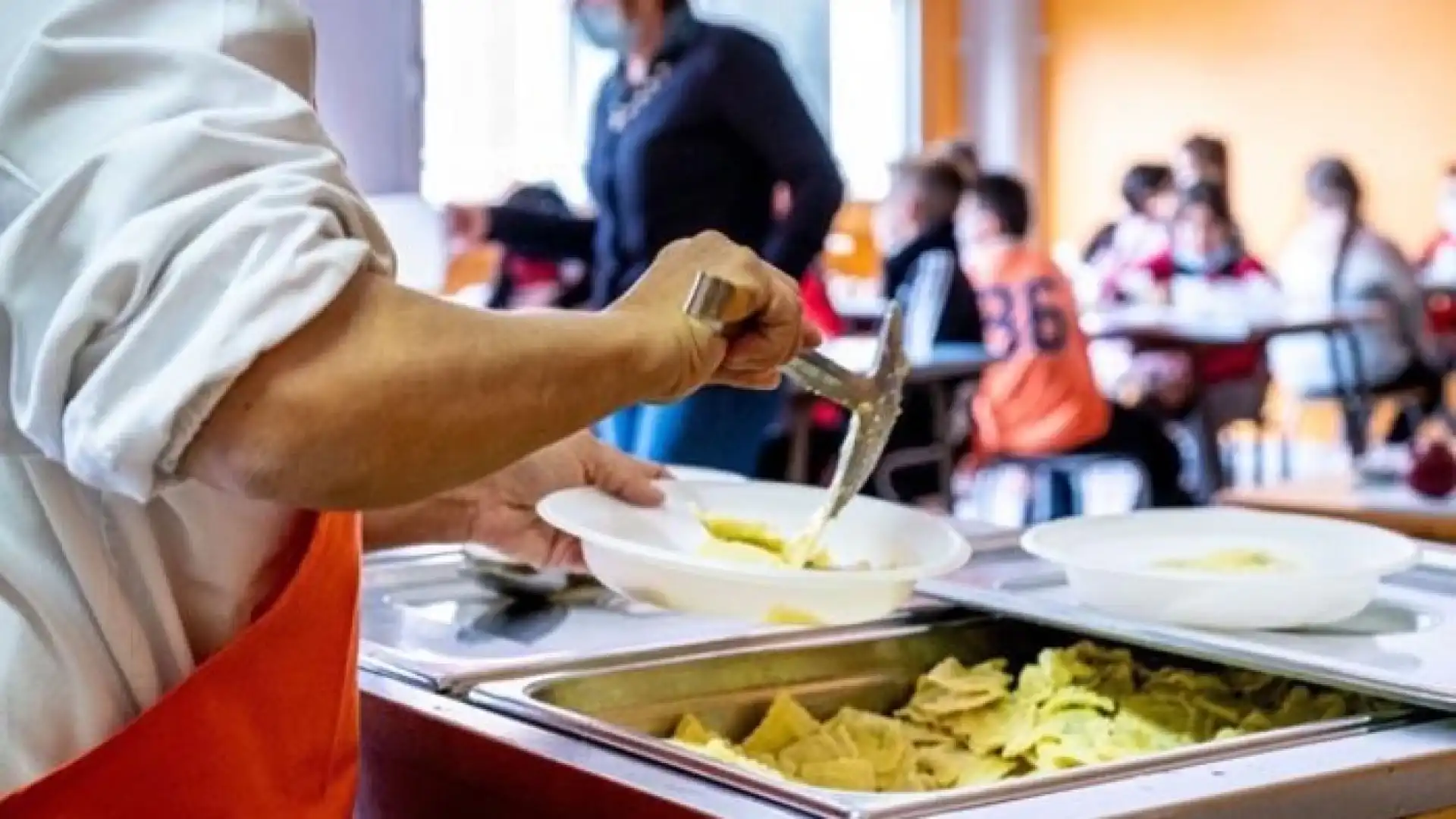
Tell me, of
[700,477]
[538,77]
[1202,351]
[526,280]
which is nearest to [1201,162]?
[1202,351]

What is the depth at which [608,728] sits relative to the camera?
1076 mm

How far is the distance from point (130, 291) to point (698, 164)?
2.14 meters

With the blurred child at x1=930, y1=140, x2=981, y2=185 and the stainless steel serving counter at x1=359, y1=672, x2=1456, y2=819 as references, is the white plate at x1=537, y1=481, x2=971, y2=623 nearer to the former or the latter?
the stainless steel serving counter at x1=359, y1=672, x2=1456, y2=819

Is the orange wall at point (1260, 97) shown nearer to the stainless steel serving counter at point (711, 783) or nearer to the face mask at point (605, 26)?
the face mask at point (605, 26)

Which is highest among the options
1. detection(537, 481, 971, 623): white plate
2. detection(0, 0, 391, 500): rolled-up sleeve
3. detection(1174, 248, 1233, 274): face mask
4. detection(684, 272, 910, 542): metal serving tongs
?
detection(0, 0, 391, 500): rolled-up sleeve

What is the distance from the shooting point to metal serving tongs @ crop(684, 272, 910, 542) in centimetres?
119

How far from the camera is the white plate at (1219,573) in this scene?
1225 mm

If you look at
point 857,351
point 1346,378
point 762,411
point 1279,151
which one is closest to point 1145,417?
point 857,351

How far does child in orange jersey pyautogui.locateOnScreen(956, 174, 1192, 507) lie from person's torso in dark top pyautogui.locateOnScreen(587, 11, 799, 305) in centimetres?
150

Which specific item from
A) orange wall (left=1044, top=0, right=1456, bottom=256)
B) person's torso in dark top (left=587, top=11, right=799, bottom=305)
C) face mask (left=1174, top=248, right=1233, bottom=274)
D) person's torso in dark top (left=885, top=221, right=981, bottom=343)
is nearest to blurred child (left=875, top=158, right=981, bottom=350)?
person's torso in dark top (left=885, top=221, right=981, bottom=343)

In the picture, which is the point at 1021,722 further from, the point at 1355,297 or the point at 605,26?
the point at 1355,297

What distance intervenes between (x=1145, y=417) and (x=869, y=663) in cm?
325

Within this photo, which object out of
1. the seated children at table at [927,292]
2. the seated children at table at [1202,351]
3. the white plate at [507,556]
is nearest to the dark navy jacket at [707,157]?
the white plate at [507,556]

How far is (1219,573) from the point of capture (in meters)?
1.24
